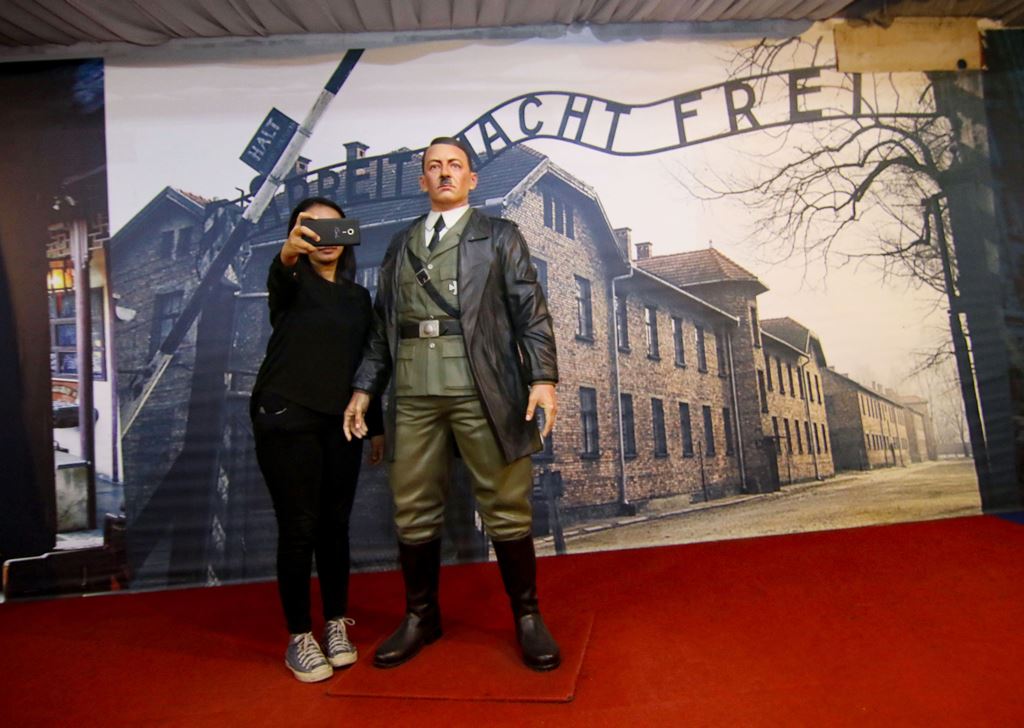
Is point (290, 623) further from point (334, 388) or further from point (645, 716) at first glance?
point (645, 716)

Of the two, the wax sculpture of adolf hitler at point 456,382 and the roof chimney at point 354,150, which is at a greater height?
the roof chimney at point 354,150

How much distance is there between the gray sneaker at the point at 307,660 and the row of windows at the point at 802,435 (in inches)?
127

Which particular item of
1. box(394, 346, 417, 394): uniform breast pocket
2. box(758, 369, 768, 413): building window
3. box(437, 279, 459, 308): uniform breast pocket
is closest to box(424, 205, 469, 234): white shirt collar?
box(437, 279, 459, 308): uniform breast pocket

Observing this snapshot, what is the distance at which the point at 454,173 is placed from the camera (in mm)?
2279

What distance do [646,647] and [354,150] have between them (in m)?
3.26

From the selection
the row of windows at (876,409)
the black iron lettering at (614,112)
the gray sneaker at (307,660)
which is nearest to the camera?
the gray sneaker at (307,660)

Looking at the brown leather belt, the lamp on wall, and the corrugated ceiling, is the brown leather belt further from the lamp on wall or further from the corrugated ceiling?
the lamp on wall

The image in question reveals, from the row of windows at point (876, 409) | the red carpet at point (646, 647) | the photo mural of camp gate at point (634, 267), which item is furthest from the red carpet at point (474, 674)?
the row of windows at point (876, 409)

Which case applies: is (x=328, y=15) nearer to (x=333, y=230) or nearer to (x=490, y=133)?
(x=490, y=133)

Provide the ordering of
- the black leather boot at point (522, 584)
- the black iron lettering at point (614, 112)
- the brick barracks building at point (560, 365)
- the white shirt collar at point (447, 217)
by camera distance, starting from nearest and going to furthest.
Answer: the black leather boot at point (522, 584) < the white shirt collar at point (447, 217) < the brick barracks building at point (560, 365) < the black iron lettering at point (614, 112)

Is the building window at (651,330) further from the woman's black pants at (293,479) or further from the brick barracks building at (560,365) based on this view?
the woman's black pants at (293,479)

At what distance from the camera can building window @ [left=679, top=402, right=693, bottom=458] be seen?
3.99 meters

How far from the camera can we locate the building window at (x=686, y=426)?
13.1 feet

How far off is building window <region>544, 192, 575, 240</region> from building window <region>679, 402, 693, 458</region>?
1.38 m
